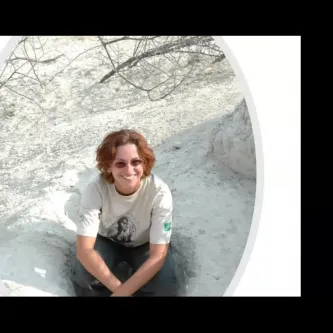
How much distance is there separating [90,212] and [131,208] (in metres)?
0.11

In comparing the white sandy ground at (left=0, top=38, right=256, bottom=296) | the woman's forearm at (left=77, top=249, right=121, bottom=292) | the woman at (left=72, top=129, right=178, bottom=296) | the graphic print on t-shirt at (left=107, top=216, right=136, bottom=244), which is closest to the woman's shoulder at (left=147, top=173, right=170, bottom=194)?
the woman at (left=72, top=129, right=178, bottom=296)

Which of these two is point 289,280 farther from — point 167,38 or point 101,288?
point 167,38

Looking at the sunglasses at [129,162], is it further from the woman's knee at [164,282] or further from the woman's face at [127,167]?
the woman's knee at [164,282]

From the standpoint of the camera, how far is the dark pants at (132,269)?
1534 mm

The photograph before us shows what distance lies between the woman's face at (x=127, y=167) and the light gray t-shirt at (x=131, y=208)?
53 millimetres

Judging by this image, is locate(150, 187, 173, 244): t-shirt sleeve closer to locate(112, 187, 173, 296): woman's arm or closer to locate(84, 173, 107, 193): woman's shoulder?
locate(112, 187, 173, 296): woman's arm

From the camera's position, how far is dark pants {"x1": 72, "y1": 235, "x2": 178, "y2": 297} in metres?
1.53

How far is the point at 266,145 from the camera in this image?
1216 millimetres

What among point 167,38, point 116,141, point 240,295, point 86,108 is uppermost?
point 167,38

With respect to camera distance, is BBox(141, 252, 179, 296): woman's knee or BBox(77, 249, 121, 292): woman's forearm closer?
BBox(77, 249, 121, 292): woman's forearm

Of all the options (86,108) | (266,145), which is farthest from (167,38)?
(266,145)

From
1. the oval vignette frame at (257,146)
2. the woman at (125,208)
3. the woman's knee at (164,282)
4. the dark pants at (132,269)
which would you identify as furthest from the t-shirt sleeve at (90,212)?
the oval vignette frame at (257,146)

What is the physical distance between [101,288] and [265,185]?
1.99ft

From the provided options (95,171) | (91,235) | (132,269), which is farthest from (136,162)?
(95,171)
